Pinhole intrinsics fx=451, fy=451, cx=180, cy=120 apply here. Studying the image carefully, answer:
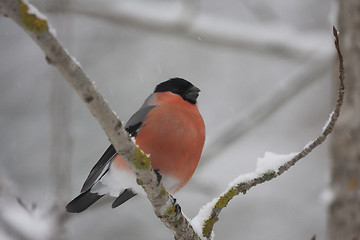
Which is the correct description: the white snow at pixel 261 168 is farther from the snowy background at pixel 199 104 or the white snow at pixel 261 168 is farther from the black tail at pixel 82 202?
the snowy background at pixel 199 104

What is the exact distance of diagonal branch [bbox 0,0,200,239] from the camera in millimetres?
1141

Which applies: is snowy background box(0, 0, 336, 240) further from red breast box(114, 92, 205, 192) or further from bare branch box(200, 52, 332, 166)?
red breast box(114, 92, 205, 192)

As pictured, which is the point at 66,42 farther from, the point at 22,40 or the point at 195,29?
the point at 22,40

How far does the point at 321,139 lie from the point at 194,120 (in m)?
0.84

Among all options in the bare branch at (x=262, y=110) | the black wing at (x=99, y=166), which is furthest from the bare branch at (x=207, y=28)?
the black wing at (x=99, y=166)

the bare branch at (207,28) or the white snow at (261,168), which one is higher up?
the bare branch at (207,28)

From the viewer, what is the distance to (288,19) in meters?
7.41

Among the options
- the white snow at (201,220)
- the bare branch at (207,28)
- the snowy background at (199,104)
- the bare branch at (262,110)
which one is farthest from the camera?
the snowy background at (199,104)

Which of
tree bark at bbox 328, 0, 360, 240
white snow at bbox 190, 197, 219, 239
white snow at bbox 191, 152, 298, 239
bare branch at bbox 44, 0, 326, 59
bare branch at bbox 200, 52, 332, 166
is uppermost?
bare branch at bbox 44, 0, 326, 59

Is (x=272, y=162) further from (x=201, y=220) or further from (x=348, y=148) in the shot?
(x=348, y=148)

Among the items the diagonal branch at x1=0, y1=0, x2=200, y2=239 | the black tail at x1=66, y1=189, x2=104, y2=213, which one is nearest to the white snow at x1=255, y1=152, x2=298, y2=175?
the diagonal branch at x1=0, y1=0, x2=200, y2=239

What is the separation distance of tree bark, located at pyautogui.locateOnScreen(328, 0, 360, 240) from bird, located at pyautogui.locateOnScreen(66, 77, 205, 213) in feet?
3.15

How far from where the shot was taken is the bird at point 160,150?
2.35 metres

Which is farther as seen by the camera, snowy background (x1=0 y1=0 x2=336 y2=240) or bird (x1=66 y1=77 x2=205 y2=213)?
snowy background (x1=0 y1=0 x2=336 y2=240)
